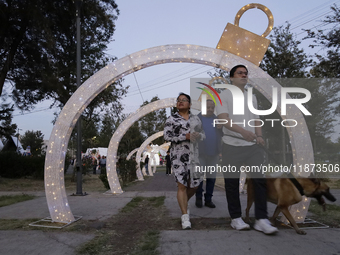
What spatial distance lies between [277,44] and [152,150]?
41.3 feet

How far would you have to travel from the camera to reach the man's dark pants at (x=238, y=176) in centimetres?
358

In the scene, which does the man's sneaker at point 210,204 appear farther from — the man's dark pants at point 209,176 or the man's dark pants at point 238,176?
the man's dark pants at point 238,176

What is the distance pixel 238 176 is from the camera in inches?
149

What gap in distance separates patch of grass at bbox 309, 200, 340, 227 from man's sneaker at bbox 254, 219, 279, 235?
1.25m

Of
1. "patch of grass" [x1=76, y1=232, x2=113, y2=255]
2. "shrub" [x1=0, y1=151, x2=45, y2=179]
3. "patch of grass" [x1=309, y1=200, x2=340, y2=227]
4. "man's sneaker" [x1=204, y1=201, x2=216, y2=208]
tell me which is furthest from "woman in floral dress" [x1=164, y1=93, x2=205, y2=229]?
"shrub" [x1=0, y1=151, x2=45, y2=179]

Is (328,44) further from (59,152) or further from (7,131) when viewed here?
(7,131)

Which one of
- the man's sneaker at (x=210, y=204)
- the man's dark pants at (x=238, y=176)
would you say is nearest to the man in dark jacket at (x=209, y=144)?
the man's sneaker at (x=210, y=204)

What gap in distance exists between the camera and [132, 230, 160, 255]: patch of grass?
3.00m

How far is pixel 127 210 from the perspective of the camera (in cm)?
569

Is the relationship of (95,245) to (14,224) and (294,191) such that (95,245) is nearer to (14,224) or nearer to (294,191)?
(14,224)

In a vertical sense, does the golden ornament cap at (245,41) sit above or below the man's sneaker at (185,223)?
above

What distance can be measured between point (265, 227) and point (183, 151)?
140 cm

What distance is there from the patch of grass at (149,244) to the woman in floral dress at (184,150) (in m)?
0.46

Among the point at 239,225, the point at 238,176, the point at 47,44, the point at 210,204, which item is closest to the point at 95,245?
the point at 239,225
